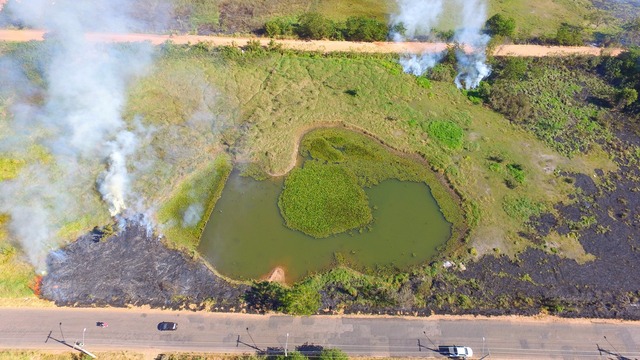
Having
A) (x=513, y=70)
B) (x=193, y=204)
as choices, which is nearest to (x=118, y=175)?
(x=193, y=204)

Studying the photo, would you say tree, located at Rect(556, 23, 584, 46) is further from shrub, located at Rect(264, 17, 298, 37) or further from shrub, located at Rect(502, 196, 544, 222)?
shrub, located at Rect(264, 17, 298, 37)

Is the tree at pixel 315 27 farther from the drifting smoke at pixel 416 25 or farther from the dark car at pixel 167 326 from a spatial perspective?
the dark car at pixel 167 326

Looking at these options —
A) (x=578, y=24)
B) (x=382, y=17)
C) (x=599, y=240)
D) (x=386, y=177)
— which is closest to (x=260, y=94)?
(x=386, y=177)

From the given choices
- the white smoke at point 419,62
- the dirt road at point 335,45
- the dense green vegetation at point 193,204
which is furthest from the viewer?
the dirt road at point 335,45

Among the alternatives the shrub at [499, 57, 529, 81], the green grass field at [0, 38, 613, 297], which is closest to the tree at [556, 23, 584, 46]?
the shrub at [499, 57, 529, 81]

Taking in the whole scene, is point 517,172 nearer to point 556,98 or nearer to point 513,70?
point 556,98

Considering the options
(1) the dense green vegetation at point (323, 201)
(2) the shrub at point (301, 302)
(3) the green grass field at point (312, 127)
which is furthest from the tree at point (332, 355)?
(3) the green grass field at point (312, 127)
